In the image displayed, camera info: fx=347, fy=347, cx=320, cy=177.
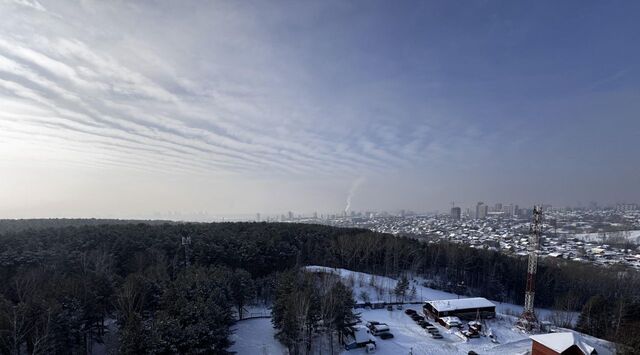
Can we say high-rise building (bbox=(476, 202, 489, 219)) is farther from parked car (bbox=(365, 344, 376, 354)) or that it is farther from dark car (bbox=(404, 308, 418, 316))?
parked car (bbox=(365, 344, 376, 354))

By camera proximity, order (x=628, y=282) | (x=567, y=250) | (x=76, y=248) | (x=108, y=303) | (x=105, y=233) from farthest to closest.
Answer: (x=567, y=250) → (x=628, y=282) → (x=105, y=233) → (x=76, y=248) → (x=108, y=303)

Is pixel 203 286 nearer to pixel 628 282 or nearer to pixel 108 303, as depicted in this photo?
pixel 108 303

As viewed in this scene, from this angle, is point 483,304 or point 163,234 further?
point 163,234

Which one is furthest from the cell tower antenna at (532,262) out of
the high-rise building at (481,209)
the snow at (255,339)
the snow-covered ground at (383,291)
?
the high-rise building at (481,209)

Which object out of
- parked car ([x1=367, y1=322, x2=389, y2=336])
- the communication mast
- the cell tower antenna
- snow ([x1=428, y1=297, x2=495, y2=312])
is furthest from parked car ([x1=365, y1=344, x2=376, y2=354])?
the communication mast

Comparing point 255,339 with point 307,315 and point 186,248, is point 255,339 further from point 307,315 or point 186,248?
point 186,248

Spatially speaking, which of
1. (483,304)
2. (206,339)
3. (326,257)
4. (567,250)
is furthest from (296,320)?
(567,250)
